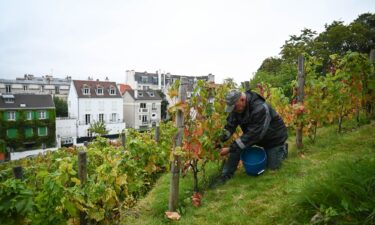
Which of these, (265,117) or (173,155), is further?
(265,117)

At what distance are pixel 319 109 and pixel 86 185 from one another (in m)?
5.57

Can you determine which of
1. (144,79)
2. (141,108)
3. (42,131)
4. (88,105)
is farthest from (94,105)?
(144,79)

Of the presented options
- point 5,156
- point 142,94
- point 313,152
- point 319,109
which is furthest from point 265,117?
point 142,94

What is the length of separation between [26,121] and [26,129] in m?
1.07

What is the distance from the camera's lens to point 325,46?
29.9 metres

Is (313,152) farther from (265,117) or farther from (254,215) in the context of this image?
(254,215)

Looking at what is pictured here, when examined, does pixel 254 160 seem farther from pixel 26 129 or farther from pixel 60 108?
pixel 60 108

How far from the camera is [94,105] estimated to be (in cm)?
4184

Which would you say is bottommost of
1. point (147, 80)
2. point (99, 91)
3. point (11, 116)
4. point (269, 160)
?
point (269, 160)

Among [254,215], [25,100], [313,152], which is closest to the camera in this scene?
[254,215]

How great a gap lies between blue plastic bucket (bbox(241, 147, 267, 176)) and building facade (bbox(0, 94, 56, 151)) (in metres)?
35.1

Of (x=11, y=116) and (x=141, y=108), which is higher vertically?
(x=141, y=108)

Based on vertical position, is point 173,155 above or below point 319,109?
below

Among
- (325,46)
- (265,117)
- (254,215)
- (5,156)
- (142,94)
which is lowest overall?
(5,156)
